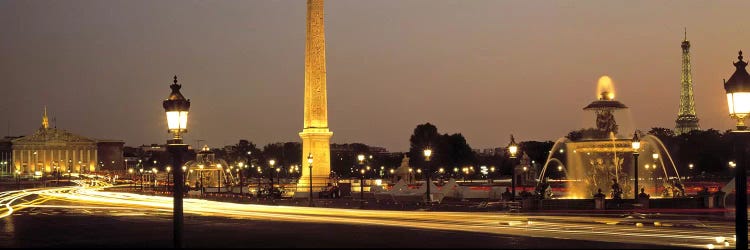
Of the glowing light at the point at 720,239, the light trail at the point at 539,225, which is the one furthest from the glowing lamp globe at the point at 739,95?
the glowing light at the point at 720,239

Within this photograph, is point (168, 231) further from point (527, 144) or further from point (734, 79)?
point (527, 144)

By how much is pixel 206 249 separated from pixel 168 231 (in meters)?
6.91

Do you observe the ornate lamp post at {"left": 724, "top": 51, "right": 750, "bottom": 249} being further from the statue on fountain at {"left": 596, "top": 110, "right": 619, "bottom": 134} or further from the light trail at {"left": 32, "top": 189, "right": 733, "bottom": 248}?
the statue on fountain at {"left": 596, "top": 110, "right": 619, "bottom": 134}

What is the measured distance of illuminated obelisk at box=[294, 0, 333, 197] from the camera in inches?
2376

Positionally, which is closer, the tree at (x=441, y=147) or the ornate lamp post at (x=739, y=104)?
the ornate lamp post at (x=739, y=104)

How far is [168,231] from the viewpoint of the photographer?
25.3 meters

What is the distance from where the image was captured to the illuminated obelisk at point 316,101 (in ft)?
198

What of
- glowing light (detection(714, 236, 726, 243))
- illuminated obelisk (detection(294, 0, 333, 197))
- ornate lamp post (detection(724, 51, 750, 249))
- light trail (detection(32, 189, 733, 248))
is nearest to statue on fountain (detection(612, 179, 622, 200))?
light trail (detection(32, 189, 733, 248))

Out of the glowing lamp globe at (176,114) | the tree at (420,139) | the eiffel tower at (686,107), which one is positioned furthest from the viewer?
the eiffel tower at (686,107)

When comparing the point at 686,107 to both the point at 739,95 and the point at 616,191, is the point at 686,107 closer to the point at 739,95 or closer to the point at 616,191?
the point at 616,191

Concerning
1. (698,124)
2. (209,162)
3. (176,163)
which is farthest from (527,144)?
(176,163)

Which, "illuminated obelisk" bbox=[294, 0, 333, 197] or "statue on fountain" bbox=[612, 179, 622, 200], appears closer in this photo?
"statue on fountain" bbox=[612, 179, 622, 200]

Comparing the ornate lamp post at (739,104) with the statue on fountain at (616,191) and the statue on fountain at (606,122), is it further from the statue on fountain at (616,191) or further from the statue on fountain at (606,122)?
the statue on fountain at (606,122)

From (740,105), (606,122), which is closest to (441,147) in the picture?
(606,122)
